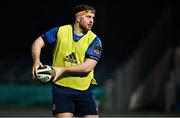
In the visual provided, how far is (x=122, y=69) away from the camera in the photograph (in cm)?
1645

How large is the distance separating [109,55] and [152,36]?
4.29 feet

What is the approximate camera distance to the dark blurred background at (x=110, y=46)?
1667 cm

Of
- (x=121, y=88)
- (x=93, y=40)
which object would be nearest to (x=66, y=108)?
(x=93, y=40)

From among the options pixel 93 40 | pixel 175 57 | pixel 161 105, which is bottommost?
pixel 161 105

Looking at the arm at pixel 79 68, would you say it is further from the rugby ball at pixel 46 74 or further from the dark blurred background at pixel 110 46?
the dark blurred background at pixel 110 46

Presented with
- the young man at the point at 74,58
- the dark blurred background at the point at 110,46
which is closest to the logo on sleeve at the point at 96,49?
the young man at the point at 74,58

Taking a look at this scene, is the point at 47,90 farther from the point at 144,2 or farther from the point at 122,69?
the point at 144,2

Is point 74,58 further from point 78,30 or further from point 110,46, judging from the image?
point 110,46

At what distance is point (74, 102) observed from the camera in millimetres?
6406

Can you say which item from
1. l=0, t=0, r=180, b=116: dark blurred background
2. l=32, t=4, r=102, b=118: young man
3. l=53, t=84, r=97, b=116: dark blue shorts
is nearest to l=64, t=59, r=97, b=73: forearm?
l=32, t=4, r=102, b=118: young man

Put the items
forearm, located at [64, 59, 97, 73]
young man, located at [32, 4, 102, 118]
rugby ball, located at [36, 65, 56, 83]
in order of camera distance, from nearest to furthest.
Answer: rugby ball, located at [36, 65, 56, 83] < forearm, located at [64, 59, 97, 73] < young man, located at [32, 4, 102, 118]

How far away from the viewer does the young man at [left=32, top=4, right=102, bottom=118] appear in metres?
6.23

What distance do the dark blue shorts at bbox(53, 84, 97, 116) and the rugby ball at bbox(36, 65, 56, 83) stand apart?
375 mm

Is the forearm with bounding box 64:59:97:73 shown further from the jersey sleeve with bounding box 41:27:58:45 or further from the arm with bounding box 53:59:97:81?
the jersey sleeve with bounding box 41:27:58:45
